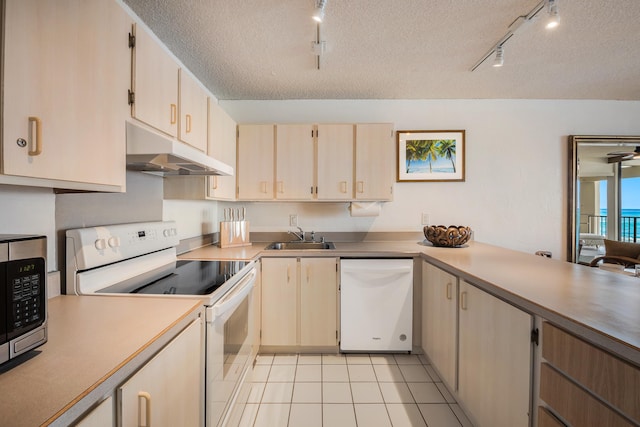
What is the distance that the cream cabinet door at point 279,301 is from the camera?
7.70ft

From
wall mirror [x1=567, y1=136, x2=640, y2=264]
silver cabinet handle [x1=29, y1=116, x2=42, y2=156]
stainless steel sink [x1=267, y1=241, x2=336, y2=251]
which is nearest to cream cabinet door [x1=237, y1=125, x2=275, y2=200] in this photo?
stainless steel sink [x1=267, y1=241, x2=336, y2=251]

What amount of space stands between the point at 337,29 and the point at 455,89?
4.70ft

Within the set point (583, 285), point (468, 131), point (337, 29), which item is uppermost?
point (337, 29)

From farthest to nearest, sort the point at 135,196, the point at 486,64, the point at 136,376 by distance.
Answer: the point at 486,64
the point at 135,196
the point at 136,376

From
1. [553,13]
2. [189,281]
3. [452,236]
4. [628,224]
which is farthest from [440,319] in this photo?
[628,224]

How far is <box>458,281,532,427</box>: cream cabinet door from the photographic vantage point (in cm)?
116

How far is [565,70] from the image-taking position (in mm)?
2322

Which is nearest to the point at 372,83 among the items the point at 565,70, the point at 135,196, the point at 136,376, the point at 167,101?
the point at 565,70

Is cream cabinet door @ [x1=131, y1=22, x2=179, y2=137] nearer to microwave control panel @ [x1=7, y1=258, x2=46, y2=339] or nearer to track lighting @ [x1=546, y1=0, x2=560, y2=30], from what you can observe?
microwave control panel @ [x1=7, y1=258, x2=46, y2=339]

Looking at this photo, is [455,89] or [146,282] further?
[455,89]

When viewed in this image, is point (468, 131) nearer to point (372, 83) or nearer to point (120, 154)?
point (372, 83)

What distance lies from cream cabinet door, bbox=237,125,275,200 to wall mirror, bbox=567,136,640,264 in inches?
115

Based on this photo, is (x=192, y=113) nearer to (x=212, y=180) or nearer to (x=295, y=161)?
(x=212, y=180)

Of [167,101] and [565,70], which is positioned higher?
[565,70]
